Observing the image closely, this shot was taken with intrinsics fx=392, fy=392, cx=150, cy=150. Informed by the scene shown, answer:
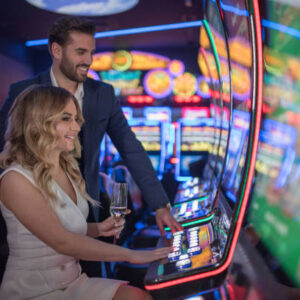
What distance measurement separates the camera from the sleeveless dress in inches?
45.6

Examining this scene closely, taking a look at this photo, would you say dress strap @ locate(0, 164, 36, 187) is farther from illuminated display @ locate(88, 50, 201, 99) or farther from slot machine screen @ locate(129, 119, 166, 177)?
illuminated display @ locate(88, 50, 201, 99)

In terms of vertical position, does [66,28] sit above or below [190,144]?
above

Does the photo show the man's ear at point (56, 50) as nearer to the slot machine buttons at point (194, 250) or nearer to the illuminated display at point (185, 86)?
the slot machine buttons at point (194, 250)

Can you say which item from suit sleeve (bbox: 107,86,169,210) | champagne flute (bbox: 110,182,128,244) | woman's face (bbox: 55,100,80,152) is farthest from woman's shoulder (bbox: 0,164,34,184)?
suit sleeve (bbox: 107,86,169,210)

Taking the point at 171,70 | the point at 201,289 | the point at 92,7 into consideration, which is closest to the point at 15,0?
the point at 92,7

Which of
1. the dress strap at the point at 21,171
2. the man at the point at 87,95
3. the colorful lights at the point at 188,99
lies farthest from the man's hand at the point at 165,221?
the colorful lights at the point at 188,99

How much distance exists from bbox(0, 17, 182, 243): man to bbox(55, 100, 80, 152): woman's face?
39cm

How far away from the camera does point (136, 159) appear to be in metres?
1.77

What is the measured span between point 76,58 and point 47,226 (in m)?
0.86

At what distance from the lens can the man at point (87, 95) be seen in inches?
67.9

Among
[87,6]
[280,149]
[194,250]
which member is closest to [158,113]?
[87,6]

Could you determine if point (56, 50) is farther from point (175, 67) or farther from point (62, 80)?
point (175, 67)

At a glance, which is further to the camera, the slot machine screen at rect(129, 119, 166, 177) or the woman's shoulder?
the slot machine screen at rect(129, 119, 166, 177)

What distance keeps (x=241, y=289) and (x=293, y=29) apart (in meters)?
0.62
